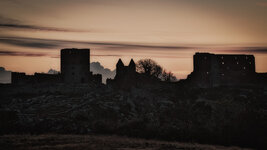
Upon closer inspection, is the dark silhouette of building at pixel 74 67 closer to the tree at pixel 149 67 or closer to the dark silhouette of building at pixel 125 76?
the dark silhouette of building at pixel 125 76

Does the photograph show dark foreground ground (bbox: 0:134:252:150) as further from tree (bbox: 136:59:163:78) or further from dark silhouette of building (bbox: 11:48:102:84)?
tree (bbox: 136:59:163:78)

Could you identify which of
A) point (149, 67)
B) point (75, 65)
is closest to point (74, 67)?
point (75, 65)

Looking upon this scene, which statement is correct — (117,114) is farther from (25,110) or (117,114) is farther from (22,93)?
(22,93)

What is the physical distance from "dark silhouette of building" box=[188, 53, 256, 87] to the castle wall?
697 inches

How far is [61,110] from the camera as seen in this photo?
55.4 m

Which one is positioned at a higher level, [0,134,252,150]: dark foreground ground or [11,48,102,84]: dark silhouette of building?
[11,48,102,84]: dark silhouette of building

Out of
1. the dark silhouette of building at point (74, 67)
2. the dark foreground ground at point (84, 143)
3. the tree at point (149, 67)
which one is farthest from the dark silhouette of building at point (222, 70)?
the tree at point (149, 67)

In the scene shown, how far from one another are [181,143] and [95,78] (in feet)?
94.0

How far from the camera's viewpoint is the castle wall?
6831 cm

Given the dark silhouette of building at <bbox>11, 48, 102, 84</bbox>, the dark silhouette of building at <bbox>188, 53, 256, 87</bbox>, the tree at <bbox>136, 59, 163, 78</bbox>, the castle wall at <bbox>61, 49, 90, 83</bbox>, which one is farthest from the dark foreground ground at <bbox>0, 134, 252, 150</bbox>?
the tree at <bbox>136, 59, 163, 78</bbox>

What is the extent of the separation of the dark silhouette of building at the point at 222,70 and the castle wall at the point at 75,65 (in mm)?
17706

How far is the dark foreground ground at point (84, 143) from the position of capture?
4169 cm

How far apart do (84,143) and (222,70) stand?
3182 cm

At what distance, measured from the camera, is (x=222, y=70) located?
66875 mm
